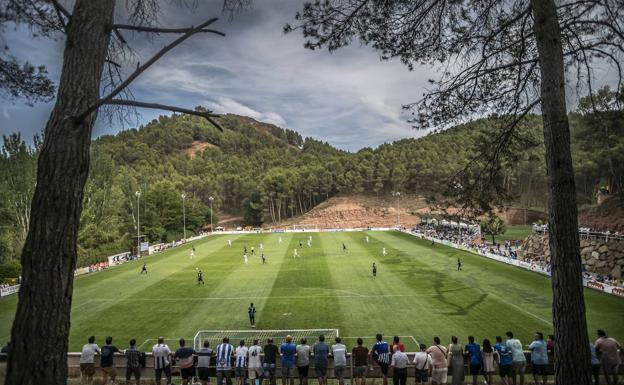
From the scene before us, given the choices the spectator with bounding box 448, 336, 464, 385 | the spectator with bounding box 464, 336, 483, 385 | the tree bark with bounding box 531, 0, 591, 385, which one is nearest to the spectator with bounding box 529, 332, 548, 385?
the spectator with bounding box 464, 336, 483, 385

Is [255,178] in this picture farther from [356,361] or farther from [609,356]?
[609,356]

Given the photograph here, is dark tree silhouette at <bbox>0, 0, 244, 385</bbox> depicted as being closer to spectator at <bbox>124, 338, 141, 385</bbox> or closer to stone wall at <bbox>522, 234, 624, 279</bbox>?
spectator at <bbox>124, 338, 141, 385</bbox>

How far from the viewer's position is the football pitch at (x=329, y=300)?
70.7ft

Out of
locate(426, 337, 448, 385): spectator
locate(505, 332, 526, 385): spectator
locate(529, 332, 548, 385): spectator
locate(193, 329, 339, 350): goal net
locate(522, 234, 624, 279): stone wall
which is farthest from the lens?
locate(522, 234, 624, 279): stone wall

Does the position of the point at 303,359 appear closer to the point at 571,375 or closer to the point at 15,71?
the point at 571,375

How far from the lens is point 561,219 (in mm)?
5863

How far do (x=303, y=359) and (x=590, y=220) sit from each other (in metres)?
45.3

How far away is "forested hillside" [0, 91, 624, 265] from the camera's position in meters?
11.6

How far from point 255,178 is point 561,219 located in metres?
154

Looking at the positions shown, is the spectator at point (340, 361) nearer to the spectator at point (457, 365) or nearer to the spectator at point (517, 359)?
the spectator at point (457, 365)

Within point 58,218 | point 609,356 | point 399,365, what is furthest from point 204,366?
point 609,356

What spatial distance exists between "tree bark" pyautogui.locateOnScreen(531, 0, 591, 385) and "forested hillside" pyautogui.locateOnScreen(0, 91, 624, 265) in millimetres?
1783

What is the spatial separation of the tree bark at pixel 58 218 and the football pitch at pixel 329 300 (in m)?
16.8

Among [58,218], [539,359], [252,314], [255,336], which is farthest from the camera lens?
[252,314]
